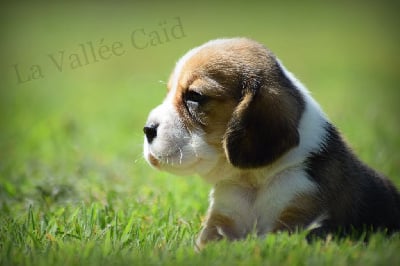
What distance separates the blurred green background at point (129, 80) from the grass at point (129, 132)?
3 cm

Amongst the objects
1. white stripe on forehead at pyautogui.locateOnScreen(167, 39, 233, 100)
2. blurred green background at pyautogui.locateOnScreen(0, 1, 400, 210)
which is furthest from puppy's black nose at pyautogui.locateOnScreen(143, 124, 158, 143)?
blurred green background at pyautogui.locateOnScreen(0, 1, 400, 210)

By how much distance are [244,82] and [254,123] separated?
333mm

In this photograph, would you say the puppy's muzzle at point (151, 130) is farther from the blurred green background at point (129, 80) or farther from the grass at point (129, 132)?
the blurred green background at point (129, 80)

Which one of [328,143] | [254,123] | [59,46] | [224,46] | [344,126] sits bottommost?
[344,126]

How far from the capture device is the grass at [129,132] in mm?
4285

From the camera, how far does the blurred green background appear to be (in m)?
7.57

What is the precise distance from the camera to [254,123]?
4707 mm

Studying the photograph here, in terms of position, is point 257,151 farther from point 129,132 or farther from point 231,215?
point 129,132

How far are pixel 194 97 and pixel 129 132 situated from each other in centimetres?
535

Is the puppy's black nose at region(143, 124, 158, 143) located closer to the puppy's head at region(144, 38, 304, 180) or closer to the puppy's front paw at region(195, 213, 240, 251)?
the puppy's head at region(144, 38, 304, 180)

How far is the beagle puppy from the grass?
39 centimetres

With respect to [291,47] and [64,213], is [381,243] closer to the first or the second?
[64,213]

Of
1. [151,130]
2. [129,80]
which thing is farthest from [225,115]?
[129,80]

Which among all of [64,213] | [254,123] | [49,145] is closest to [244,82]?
[254,123]
